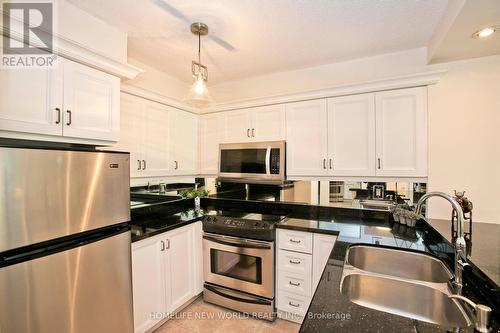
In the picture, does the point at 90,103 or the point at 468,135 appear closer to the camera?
the point at 90,103

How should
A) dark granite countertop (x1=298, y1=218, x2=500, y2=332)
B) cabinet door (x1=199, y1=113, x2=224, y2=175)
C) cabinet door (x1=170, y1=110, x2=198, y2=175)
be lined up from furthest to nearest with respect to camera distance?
cabinet door (x1=199, y1=113, x2=224, y2=175) → cabinet door (x1=170, y1=110, x2=198, y2=175) → dark granite countertop (x1=298, y1=218, x2=500, y2=332)

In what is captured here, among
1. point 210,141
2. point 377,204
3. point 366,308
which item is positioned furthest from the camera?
point 210,141

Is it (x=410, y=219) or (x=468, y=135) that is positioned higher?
(x=468, y=135)

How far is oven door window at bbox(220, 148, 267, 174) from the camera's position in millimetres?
2611

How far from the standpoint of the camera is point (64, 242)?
1.34 metres

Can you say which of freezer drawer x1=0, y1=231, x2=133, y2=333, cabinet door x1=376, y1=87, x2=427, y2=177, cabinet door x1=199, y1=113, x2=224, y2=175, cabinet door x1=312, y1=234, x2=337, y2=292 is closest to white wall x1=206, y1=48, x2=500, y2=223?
cabinet door x1=376, y1=87, x2=427, y2=177

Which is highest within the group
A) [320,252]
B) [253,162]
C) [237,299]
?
[253,162]

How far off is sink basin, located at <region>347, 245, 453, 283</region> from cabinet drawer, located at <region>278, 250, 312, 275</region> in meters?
0.56

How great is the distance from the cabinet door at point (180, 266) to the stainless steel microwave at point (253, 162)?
2.64 feet

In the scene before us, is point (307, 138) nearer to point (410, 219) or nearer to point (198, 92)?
point (410, 219)

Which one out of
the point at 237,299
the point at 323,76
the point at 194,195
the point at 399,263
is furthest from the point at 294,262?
the point at 323,76

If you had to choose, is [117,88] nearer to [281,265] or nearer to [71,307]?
[71,307]

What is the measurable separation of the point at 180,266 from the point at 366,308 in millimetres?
1779

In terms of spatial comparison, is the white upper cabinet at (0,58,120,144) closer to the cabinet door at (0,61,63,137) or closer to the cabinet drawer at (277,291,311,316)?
the cabinet door at (0,61,63,137)
